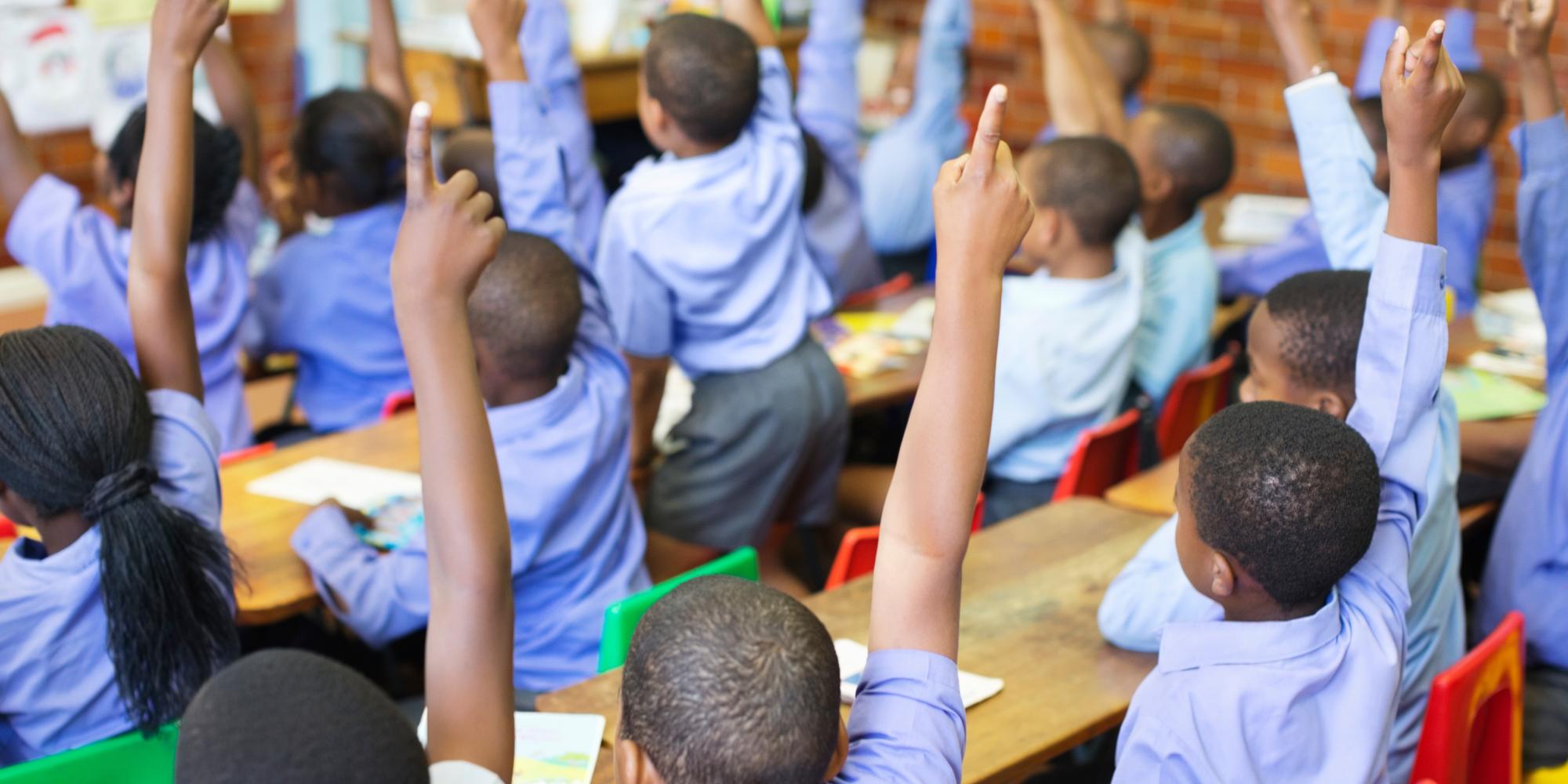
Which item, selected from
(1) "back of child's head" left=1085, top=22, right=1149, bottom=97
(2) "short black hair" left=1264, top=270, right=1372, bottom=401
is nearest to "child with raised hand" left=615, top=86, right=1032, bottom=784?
(2) "short black hair" left=1264, top=270, right=1372, bottom=401

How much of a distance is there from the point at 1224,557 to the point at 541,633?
3.91ft

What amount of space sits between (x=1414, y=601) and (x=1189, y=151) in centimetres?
191

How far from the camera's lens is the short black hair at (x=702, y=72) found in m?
2.93

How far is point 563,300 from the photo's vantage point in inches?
89.6

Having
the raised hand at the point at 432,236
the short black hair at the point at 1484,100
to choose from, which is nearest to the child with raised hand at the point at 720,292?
the raised hand at the point at 432,236

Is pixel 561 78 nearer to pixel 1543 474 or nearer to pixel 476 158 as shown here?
pixel 476 158

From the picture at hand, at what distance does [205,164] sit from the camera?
286 cm

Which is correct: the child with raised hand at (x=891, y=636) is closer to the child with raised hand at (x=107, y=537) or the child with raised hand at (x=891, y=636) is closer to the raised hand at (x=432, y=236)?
the raised hand at (x=432, y=236)

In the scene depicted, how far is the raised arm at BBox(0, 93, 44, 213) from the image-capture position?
8.20ft

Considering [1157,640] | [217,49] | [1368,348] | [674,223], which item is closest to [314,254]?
[217,49]

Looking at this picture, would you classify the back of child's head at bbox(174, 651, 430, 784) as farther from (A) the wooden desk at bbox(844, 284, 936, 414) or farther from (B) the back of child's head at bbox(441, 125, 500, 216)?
(B) the back of child's head at bbox(441, 125, 500, 216)

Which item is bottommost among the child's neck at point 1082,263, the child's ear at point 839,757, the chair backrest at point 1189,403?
the chair backrest at point 1189,403

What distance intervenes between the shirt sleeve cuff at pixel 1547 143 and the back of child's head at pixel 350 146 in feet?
7.93

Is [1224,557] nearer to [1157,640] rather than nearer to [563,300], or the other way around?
[1157,640]
